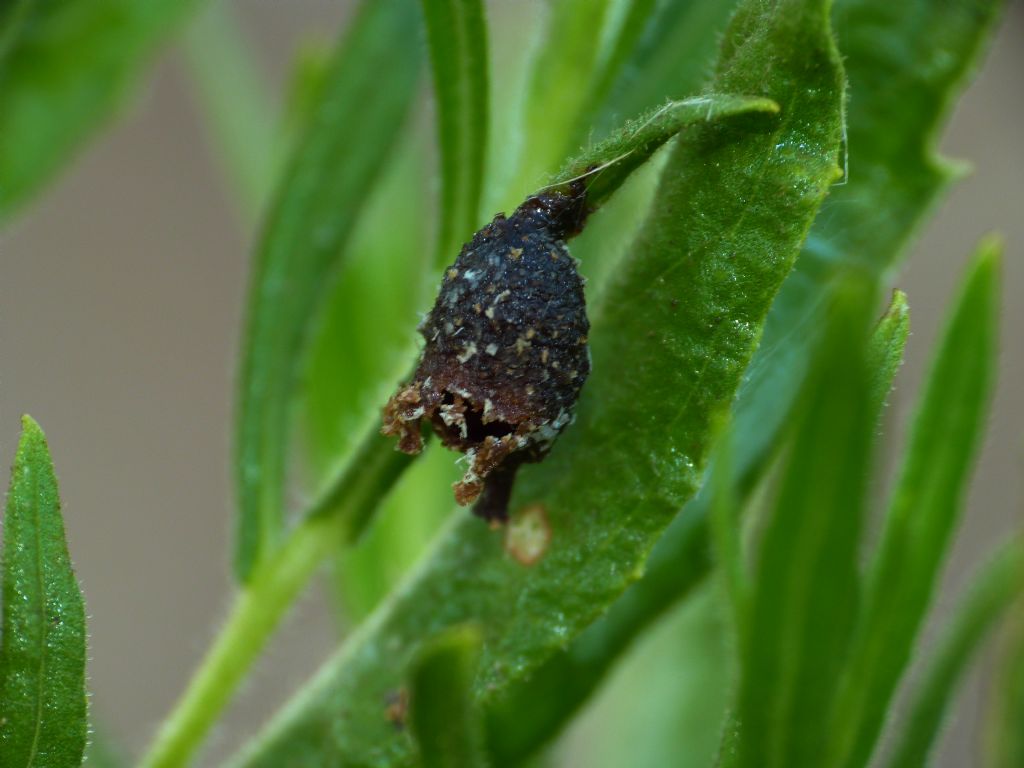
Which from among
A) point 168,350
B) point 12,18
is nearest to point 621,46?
point 12,18

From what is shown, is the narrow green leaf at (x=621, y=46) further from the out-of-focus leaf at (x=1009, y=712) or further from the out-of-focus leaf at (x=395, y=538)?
the out-of-focus leaf at (x=1009, y=712)

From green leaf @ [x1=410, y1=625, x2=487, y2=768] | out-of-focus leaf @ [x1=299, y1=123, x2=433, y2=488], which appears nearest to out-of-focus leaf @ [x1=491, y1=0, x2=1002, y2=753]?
green leaf @ [x1=410, y1=625, x2=487, y2=768]

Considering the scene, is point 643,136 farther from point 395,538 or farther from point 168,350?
point 168,350

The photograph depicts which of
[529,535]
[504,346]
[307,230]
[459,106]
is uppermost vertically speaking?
[307,230]

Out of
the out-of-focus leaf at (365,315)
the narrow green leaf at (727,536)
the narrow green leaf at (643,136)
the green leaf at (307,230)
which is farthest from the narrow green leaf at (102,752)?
the narrow green leaf at (643,136)

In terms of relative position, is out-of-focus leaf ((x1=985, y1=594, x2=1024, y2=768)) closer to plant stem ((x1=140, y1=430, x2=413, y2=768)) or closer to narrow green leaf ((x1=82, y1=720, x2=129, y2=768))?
plant stem ((x1=140, y1=430, x2=413, y2=768))

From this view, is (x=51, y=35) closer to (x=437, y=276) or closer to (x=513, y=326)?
(x=437, y=276)
